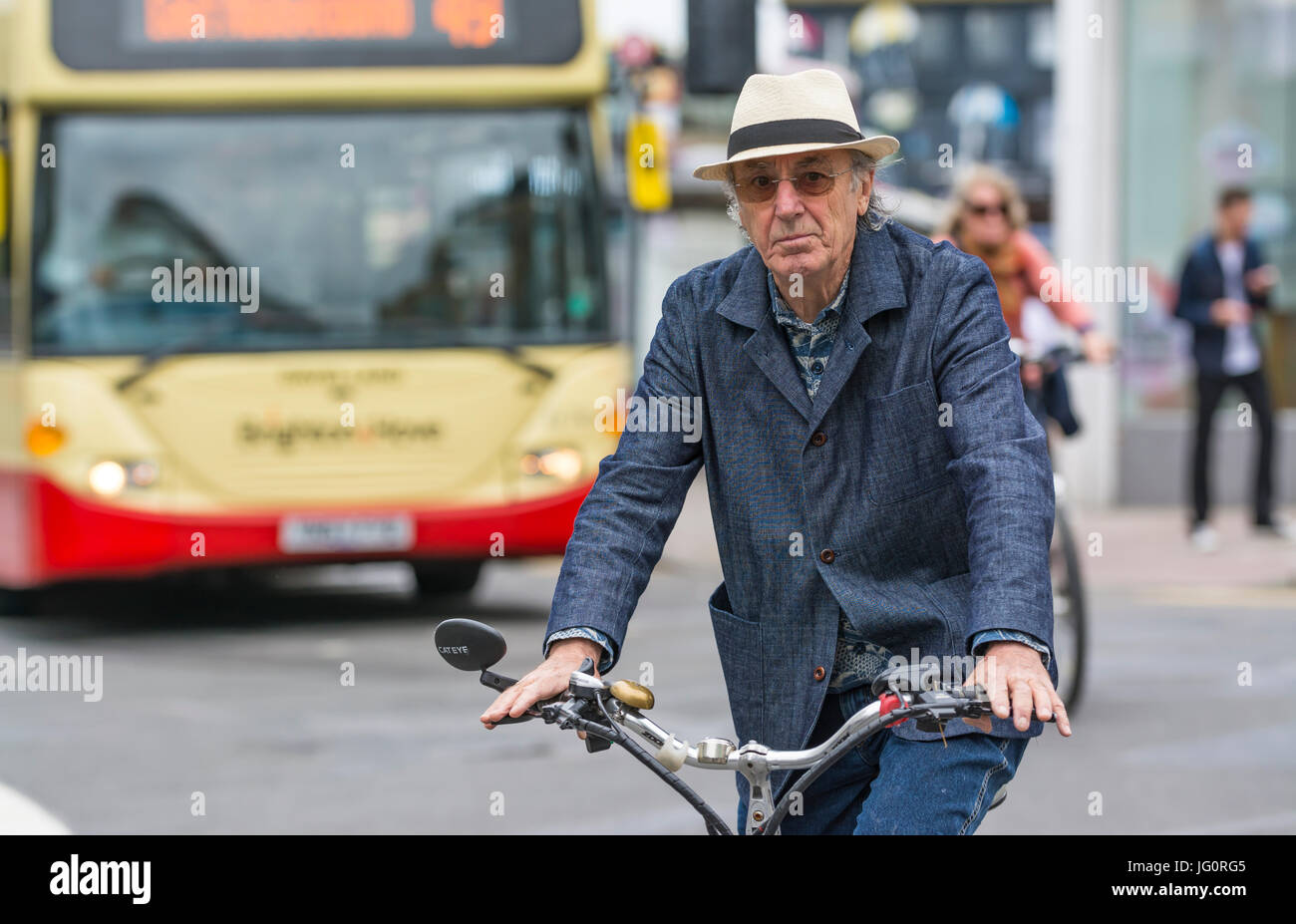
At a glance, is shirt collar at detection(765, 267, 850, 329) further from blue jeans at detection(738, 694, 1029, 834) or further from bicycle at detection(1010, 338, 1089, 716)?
bicycle at detection(1010, 338, 1089, 716)

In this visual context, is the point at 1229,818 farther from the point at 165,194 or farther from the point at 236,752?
the point at 165,194

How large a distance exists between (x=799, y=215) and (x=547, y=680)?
69 cm

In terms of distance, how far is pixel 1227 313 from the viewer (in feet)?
40.7

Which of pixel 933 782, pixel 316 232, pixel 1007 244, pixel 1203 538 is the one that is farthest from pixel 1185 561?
pixel 933 782

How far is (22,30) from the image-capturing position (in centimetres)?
968

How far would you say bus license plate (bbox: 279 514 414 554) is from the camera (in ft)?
32.2

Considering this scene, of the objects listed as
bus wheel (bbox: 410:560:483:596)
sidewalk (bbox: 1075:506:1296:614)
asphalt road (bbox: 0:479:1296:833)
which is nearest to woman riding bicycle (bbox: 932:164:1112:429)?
asphalt road (bbox: 0:479:1296:833)

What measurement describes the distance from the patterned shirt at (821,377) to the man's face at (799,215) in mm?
87

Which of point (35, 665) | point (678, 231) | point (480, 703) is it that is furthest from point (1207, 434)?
point (678, 231)

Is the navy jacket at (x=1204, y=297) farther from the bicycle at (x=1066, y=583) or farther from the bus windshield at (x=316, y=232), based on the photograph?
the bicycle at (x=1066, y=583)

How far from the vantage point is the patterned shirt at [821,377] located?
2768 mm

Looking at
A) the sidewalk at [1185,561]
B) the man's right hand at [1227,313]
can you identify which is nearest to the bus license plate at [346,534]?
the sidewalk at [1185,561]

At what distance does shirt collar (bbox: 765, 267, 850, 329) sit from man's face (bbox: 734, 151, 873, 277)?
0.06 metres
